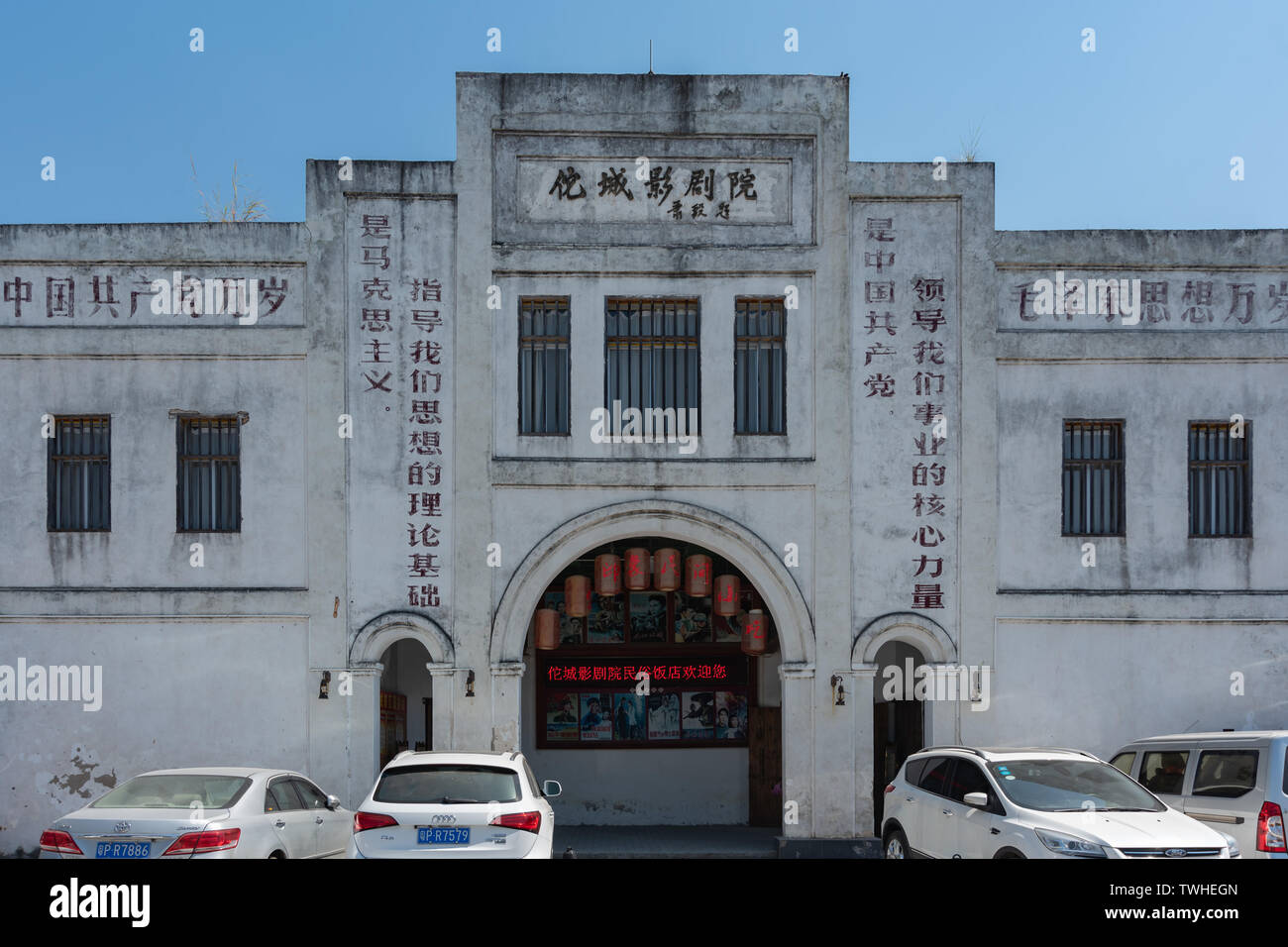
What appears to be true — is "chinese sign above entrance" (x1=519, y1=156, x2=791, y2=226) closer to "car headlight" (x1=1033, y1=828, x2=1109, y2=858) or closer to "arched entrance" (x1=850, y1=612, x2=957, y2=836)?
"arched entrance" (x1=850, y1=612, x2=957, y2=836)

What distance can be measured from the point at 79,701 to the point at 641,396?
9009 millimetres

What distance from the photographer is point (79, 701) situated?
16.3 meters

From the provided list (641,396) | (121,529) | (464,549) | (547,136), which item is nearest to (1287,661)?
(641,396)

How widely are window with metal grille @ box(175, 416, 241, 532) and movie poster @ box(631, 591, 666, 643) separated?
6.60m

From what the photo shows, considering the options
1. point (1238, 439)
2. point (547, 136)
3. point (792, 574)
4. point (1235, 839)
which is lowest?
point (1235, 839)

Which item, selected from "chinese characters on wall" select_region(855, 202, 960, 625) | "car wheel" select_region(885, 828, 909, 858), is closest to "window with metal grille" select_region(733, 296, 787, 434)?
"chinese characters on wall" select_region(855, 202, 960, 625)

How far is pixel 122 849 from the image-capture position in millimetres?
9961

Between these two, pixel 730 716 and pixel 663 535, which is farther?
pixel 730 716

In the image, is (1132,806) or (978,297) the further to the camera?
(978,297)

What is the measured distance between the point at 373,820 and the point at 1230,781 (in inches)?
334

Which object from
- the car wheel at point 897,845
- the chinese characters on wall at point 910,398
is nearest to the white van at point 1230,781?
the car wheel at point 897,845

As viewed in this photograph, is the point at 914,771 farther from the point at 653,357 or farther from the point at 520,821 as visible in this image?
the point at 653,357

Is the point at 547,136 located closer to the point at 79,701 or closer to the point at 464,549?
the point at 464,549

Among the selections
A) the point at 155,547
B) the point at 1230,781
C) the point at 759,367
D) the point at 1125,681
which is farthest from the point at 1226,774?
the point at 155,547
